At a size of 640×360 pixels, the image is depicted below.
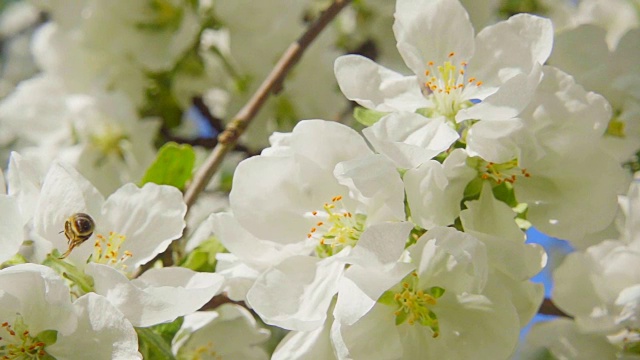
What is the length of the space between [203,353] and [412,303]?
40 cm

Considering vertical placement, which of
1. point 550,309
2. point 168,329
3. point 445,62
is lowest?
point 550,309

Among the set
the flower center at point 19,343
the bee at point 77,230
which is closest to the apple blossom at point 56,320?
the flower center at point 19,343

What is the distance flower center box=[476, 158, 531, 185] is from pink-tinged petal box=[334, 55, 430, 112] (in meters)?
0.13

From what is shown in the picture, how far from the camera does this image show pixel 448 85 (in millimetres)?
1271

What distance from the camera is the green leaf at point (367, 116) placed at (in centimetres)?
127

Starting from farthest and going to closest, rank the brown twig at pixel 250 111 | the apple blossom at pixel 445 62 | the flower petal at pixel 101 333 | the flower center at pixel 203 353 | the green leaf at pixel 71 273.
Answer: the brown twig at pixel 250 111
the flower center at pixel 203 353
the apple blossom at pixel 445 62
the green leaf at pixel 71 273
the flower petal at pixel 101 333

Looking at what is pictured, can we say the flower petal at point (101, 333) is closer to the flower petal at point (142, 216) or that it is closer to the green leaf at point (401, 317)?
the flower petal at point (142, 216)

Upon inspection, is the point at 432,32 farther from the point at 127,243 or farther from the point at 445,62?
the point at 127,243

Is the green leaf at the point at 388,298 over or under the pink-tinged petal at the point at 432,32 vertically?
under

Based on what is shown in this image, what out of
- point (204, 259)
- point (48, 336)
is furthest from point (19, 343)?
point (204, 259)

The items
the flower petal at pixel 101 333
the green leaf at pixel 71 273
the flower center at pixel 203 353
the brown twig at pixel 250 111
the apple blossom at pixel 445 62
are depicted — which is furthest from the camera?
the brown twig at pixel 250 111

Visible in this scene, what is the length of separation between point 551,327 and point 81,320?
32.5 inches

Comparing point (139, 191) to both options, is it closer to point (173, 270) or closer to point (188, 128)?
point (173, 270)

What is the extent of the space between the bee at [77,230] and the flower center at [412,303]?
1.32 feet
